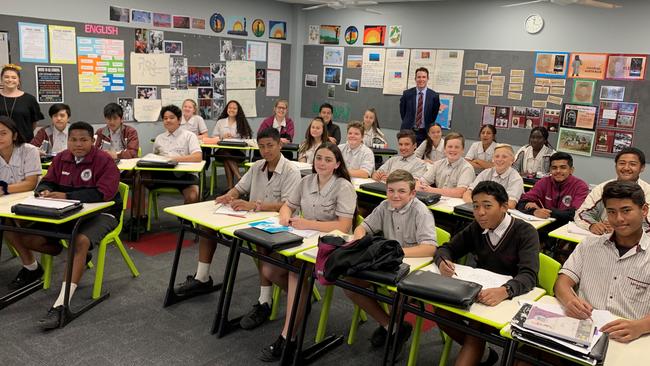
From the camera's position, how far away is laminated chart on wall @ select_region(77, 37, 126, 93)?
6500mm

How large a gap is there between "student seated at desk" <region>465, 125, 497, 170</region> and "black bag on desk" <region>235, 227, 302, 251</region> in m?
4.11

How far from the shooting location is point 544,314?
6.67 ft

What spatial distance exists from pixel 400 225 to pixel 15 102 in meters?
4.41

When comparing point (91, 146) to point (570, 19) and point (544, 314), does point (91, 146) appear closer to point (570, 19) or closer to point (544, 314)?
point (544, 314)

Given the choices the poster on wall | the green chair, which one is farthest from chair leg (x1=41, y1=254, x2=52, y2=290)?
the poster on wall

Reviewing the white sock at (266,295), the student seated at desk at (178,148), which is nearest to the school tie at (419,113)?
the student seated at desk at (178,148)

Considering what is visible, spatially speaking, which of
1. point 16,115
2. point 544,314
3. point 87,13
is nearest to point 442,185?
point 544,314

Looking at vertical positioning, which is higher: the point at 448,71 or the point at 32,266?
the point at 448,71

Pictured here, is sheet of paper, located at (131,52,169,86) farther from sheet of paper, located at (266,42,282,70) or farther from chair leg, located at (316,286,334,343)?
chair leg, located at (316,286,334,343)

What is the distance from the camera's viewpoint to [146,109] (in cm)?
725

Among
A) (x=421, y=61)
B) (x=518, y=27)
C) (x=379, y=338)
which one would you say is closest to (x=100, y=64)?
(x=421, y=61)

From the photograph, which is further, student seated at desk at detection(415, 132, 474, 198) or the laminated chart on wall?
the laminated chart on wall

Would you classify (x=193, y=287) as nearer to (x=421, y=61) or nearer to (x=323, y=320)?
(x=323, y=320)

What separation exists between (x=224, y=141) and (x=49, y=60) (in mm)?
2238
